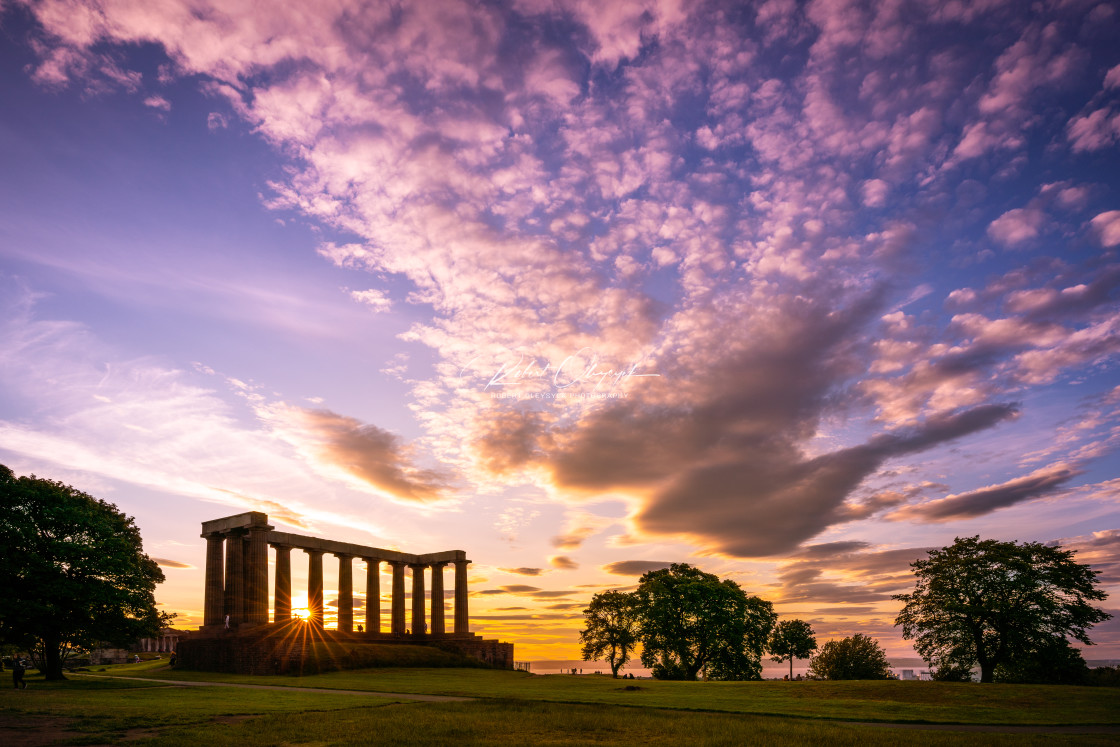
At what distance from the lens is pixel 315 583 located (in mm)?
79625

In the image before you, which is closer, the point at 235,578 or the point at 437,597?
the point at 235,578

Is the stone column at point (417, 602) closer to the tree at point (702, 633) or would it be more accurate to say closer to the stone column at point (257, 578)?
the stone column at point (257, 578)

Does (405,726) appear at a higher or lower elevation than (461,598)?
higher

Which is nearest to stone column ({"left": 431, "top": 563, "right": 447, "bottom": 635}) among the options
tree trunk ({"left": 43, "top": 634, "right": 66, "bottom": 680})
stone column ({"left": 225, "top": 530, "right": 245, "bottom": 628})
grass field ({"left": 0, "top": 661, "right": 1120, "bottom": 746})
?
stone column ({"left": 225, "top": 530, "right": 245, "bottom": 628})

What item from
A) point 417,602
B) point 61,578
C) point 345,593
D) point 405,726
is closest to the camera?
point 405,726

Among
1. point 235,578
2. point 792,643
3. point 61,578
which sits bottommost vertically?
point 792,643

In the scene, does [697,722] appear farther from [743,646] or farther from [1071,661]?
[743,646]

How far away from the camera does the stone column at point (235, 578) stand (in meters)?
69.2

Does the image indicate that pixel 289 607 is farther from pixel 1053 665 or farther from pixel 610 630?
pixel 1053 665

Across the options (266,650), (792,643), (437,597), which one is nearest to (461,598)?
(437,597)

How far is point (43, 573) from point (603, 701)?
39623 mm

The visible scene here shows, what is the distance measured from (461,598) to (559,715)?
67.9 metres

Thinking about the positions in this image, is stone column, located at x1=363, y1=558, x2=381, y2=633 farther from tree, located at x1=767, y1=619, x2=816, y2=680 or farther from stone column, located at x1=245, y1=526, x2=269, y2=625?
tree, located at x1=767, y1=619, x2=816, y2=680

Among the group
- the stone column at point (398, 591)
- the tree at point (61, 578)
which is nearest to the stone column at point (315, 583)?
the stone column at point (398, 591)
